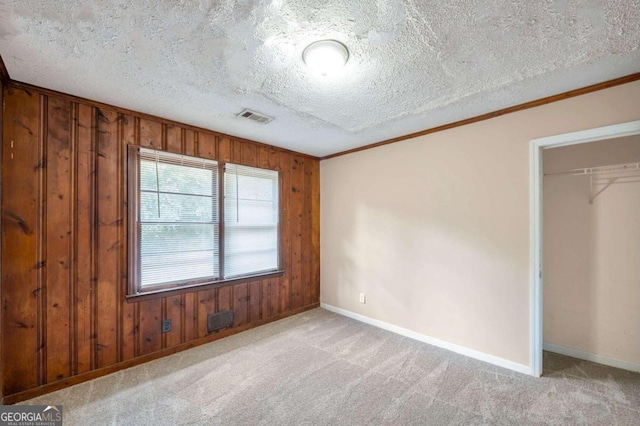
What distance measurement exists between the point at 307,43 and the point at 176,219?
2186 millimetres

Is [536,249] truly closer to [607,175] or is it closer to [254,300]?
[607,175]

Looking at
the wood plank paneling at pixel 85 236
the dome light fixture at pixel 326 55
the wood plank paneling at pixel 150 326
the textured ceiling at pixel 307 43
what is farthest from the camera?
the wood plank paneling at pixel 150 326

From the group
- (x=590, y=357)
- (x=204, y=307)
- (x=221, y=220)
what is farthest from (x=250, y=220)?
(x=590, y=357)

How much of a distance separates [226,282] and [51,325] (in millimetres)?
1505

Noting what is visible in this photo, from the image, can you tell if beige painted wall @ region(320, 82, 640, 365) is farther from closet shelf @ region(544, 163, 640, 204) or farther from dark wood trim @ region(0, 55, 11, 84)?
dark wood trim @ region(0, 55, 11, 84)

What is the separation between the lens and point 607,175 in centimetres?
261

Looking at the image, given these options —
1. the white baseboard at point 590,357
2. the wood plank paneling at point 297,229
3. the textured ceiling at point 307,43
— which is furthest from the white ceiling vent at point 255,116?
the white baseboard at point 590,357

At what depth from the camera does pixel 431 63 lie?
1868 mm

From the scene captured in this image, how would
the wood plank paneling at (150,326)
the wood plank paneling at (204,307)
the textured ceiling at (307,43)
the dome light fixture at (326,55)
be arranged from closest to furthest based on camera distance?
the textured ceiling at (307,43)
the dome light fixture at (326,55)
the wood plank paneling at (150,326)
the wood plank paneling at (204,307)

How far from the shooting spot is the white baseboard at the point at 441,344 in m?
2.53

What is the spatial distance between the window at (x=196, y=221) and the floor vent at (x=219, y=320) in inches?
16.1

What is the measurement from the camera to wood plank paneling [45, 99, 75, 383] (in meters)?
2.23

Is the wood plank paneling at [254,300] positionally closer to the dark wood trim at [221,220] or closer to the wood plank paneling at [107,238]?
the dark wood trim at [221,220]

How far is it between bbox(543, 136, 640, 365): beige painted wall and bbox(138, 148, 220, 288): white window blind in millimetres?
3704
